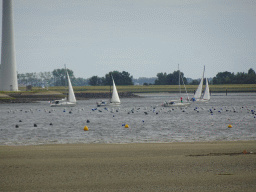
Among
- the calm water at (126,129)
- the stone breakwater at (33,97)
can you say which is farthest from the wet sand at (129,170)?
the stone breakwater at (33,97)

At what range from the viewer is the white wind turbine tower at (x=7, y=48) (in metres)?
118

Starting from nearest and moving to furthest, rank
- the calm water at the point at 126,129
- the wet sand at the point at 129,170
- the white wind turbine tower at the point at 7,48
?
the wet sand at the point at 129,170
the calm water at the point at 126,129
the white wind turbine tower at the point at 7,48

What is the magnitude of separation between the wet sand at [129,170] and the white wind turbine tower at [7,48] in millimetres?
110158

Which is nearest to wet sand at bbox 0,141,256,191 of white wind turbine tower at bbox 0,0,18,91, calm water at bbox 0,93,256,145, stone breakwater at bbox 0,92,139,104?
calm water at bbox 0,93,256,145

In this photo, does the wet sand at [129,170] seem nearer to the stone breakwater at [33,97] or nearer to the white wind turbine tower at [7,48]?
the stone breakwater at [33,97]

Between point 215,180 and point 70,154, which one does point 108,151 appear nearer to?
point 70,154

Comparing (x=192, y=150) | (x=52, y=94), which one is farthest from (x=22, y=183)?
(x=52, y=94)

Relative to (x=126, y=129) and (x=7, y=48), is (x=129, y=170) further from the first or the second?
(x=7, y=48)

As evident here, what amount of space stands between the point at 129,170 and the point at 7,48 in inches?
4551

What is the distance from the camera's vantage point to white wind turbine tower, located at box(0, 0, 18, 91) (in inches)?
4665

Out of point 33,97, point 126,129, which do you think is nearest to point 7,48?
point 33,97

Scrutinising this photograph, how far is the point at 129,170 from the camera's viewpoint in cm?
1118

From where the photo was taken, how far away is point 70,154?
14508 mm

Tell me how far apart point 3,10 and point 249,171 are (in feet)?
402
